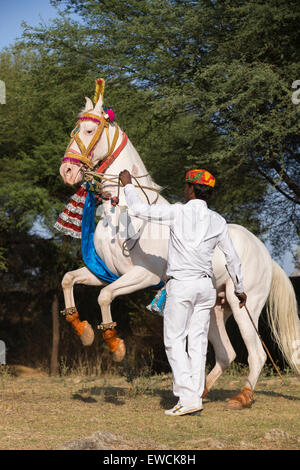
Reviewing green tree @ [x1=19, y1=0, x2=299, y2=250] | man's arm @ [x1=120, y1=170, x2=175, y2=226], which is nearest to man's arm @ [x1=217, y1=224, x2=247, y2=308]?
man's arm @ [x1=120, y1=170, x2=175, y2=226]

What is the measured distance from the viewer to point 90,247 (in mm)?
6766

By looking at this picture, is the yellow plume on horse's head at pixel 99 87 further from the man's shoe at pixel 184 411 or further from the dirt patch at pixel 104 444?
the dirt patch at pixel 104 444

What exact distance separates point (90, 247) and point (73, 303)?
633 millimetres

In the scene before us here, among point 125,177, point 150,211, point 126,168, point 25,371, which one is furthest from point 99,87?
point 25,371

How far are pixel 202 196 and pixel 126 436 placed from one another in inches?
92.7

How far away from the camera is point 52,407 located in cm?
657

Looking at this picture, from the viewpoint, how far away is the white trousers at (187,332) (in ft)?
18.8

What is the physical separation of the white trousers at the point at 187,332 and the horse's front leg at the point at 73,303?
955 mm

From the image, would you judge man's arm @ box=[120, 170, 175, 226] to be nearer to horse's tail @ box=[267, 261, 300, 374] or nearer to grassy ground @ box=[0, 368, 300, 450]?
grassy ground @ box=[0, 368, 300, 450]

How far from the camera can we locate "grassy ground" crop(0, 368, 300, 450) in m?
4.65

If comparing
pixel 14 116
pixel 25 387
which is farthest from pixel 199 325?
pixel 14 116

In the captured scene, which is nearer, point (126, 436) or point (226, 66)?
point (126, 436)

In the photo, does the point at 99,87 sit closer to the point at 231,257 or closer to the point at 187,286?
the point at 231,257

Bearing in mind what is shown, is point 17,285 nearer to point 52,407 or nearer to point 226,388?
point 226,388
